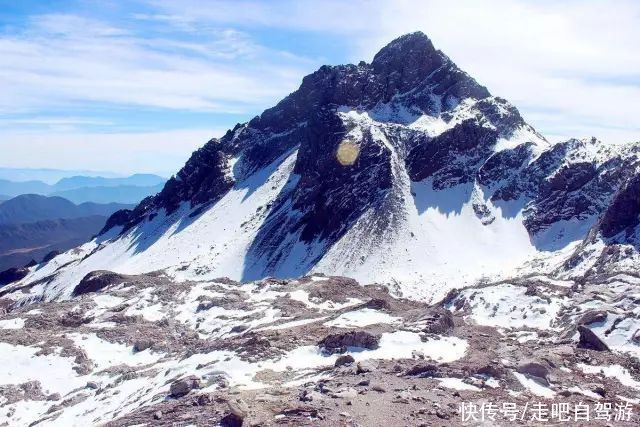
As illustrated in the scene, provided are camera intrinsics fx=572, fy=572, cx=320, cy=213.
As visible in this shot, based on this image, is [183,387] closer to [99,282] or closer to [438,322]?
[438,322]

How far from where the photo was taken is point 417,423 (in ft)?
56.4

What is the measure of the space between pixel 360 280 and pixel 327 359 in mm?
50400

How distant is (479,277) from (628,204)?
19.2 meters

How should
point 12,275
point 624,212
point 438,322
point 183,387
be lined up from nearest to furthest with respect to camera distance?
1. point 183,387
2. point 438,322
3. point 624,212
4. point 12,275

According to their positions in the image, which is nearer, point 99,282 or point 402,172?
point 99,282

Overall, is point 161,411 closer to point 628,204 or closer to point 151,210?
point 628,204

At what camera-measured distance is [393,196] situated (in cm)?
8962

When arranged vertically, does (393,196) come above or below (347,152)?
below

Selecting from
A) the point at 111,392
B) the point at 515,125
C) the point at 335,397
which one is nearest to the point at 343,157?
the point at 515,125

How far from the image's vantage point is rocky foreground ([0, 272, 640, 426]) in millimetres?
18625

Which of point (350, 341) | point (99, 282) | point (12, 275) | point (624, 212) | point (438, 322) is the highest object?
point (624, 212)

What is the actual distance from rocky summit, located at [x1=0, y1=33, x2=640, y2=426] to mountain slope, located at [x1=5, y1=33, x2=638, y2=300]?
40 centimetres

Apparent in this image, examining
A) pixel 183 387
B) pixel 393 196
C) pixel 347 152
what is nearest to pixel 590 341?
pixel 183 387

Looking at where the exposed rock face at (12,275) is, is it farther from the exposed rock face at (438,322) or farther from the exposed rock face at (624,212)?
the exposed rock face at (438,322)
